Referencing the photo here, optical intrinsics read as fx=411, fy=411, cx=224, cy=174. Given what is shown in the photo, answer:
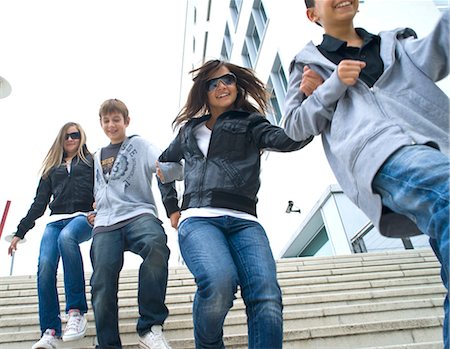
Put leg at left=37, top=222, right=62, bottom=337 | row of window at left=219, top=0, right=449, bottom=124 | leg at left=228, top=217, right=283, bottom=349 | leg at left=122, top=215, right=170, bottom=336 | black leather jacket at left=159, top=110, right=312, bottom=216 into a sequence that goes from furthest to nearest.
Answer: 1. row of window at left=219, top=0, right=449, bottom=124
2. leg at left=37, top=222, right=62, bottom=337
3. leg at left=122, top=215, right=170, bottom=336
4. black leather jacket at left=159, top=110, right=312, bottom=216
5. leg at left=228, top=217, right=283, bottom=349

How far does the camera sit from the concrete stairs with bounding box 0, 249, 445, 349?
2.69m

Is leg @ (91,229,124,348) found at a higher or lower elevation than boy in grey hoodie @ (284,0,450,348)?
lower

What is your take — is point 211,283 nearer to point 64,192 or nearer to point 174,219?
point 174,219

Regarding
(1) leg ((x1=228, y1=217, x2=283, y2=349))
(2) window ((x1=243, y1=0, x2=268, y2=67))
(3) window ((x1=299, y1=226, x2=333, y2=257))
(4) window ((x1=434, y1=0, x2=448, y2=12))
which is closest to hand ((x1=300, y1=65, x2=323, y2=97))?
(1) leg ((x1=228, y1=217, x2=283, y2=349))

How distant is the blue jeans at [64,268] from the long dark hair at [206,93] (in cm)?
113

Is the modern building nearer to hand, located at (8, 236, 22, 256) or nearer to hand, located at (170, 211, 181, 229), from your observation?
hand, located at (170, 211, 181, 229)

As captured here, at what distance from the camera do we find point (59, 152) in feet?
11.8

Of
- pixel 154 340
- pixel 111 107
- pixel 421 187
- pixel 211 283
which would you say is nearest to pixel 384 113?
pixel 421 187

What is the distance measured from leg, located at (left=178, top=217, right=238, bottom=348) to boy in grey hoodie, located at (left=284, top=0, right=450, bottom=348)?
62 centimetres

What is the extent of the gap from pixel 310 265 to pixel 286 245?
509 centimetres

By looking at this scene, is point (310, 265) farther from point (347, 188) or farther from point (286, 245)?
point (286, 245)

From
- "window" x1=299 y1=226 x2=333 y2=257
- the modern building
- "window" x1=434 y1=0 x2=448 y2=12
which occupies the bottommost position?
"window" x1=299 y1=226 x2=333 y2=257

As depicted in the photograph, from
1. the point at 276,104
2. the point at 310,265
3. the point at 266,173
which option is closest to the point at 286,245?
the point at 266,173

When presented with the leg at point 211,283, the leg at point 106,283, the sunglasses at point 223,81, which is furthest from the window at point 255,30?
the leg at point 211,283
